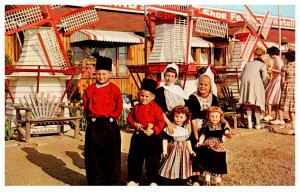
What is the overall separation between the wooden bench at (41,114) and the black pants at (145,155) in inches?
134

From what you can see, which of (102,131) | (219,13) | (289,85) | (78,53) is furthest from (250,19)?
(102,131)

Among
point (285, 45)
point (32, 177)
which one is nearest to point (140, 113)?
point (32, 177)

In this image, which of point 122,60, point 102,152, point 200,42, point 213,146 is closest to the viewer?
point 102,152

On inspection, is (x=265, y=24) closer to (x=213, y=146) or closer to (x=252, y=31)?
(x=252, y=31)

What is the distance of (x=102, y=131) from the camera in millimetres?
4492

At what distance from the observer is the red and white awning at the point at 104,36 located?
12.4 m

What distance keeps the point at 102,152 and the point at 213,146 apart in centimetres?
120

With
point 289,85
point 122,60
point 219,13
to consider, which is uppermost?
point 219,13

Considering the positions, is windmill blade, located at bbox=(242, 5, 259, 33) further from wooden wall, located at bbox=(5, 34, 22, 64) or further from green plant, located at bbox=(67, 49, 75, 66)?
wooden wall, located at bbox=(5, 34, 22, 64)

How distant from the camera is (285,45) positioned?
19312mm

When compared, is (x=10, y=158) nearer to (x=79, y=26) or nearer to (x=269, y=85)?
(x=79, y=26)

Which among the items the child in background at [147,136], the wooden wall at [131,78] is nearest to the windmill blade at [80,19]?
the wooden wall at [131,78]

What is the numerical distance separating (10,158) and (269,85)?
5957 millimetres

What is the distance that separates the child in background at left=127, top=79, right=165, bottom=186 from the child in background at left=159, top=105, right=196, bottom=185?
10 cm
